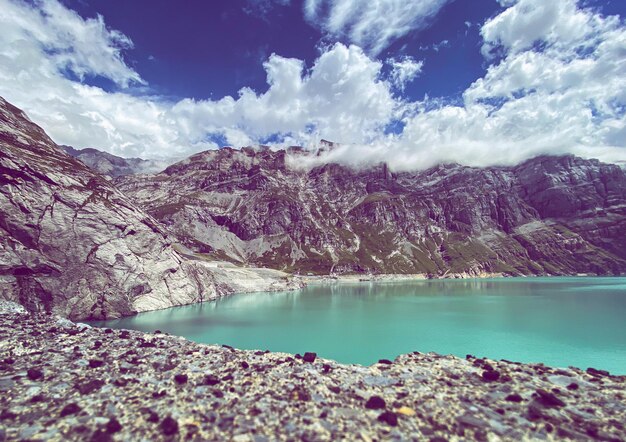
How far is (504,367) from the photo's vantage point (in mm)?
19688

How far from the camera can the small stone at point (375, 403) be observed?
13.9 meters

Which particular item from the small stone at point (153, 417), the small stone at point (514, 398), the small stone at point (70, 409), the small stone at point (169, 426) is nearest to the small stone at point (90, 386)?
the small stone at point (70, 409)

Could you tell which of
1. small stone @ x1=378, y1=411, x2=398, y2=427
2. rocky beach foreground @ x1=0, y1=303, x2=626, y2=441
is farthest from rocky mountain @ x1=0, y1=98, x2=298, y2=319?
small stone @ x1=378, y1=411, x2=398, y2=427

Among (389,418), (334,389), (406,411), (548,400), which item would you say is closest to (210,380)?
(334,389)

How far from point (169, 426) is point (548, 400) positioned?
16239 millimetres

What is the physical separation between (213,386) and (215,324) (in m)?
47.5

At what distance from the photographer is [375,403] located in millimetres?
14062

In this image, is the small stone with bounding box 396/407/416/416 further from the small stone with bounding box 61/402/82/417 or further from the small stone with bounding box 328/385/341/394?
the small stone with bounding box 61/402/82/417

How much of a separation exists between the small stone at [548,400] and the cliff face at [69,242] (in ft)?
238

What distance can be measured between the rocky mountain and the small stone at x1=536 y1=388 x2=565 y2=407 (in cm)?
7230

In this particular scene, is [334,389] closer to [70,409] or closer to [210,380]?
[210,380]

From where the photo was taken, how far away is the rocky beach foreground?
38.3 ft

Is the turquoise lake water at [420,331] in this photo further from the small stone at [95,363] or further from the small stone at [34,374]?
the small stone at [34,374]

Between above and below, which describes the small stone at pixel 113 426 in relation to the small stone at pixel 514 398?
below
